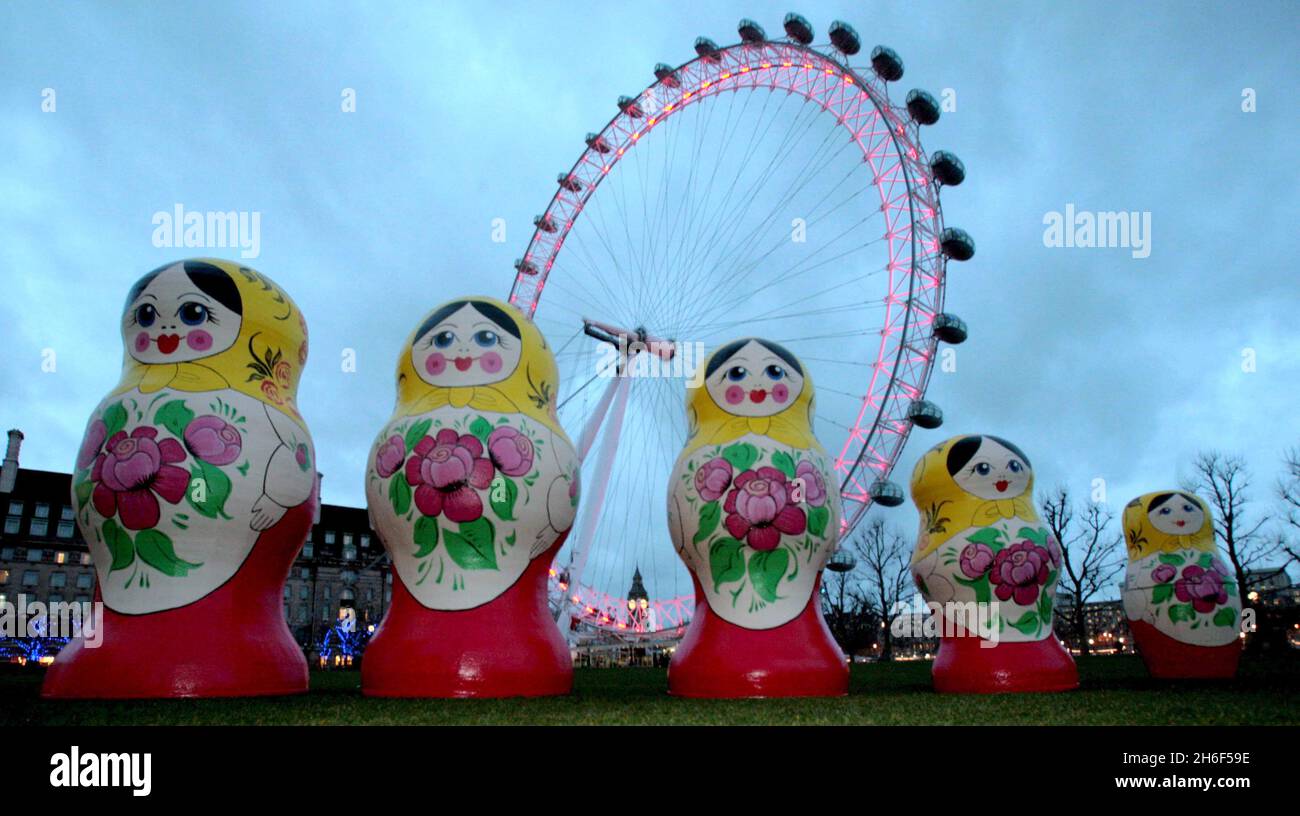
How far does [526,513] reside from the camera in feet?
25.2

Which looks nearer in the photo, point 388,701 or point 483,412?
point 388,701

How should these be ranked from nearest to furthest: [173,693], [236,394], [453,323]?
[173,693] < [236,394] < [453,323]

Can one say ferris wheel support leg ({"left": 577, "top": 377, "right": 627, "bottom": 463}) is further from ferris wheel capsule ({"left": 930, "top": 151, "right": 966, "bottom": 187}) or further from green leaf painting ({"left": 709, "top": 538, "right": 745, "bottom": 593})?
green leaf painting ({"left": 709, "top": 538, "right": 745, "bottom": 593})

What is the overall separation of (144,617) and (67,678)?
2.51 ft

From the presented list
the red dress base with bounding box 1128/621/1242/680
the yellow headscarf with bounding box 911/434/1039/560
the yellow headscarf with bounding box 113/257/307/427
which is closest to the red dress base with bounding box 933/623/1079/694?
the yellow headscarf with bounding box 911/434/1039/560

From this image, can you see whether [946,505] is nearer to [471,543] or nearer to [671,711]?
[671,711]

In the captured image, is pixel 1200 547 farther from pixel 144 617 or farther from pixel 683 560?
pixel 144 617

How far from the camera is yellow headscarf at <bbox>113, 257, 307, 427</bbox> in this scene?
24.7 feet

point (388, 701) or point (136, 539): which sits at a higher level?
point (136, 539)

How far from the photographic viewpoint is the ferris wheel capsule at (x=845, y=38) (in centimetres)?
1884

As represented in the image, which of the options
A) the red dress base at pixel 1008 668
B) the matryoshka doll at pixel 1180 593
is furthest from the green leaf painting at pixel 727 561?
the matryoshka doll at pixel 1180 593

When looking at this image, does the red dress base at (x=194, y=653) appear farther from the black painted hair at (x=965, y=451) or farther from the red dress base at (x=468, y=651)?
the black painted hair at (x=965, y=451)

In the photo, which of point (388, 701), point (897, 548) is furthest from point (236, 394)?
point (897, 548)

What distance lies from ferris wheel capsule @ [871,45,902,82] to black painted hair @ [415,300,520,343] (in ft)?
44.9
